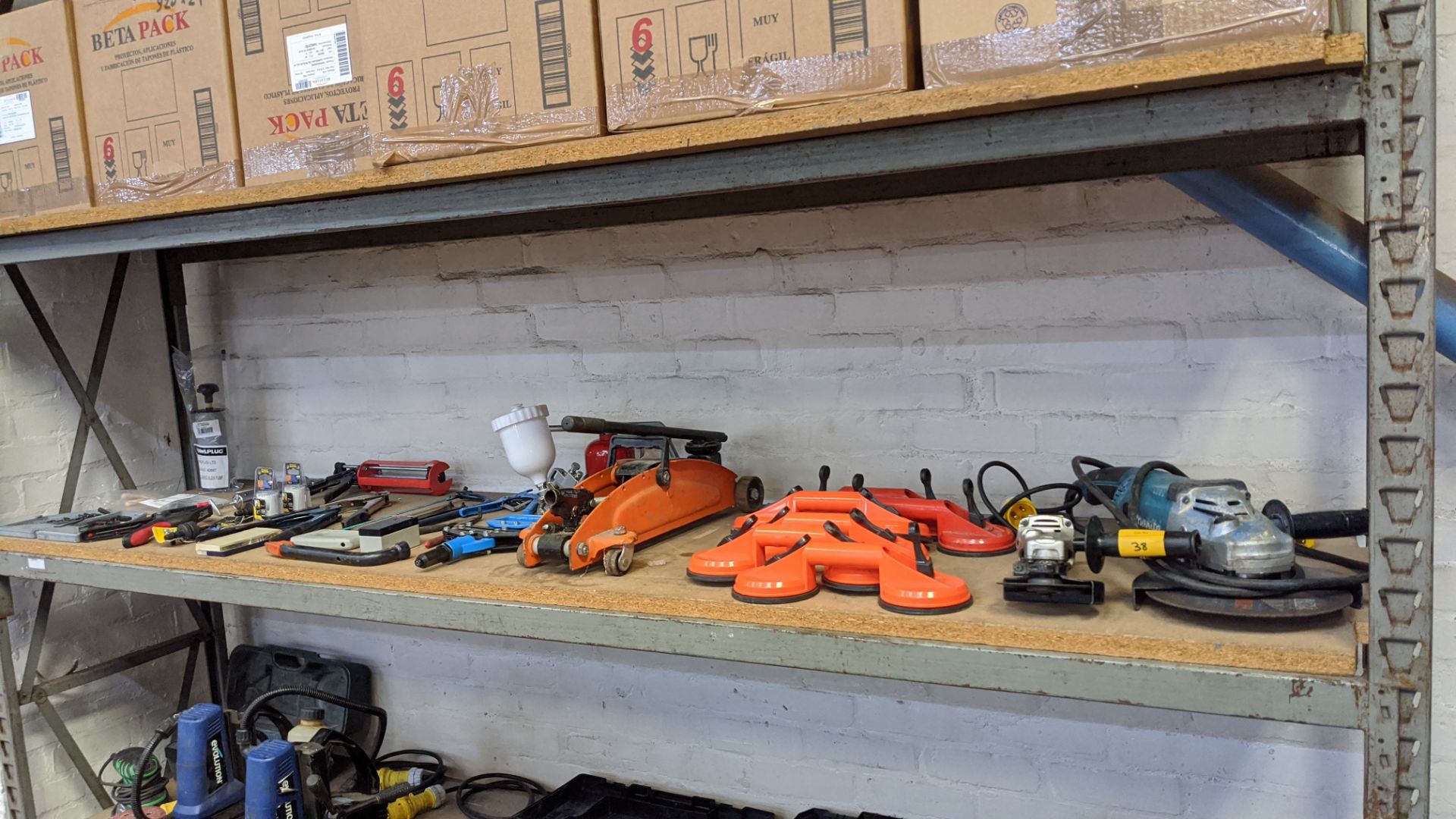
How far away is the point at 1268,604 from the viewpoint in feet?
2.90

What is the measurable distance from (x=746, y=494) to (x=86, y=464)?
57.5 inches

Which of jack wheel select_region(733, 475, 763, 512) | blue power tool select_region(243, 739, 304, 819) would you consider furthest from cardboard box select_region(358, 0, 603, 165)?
blue power tool select_region(243, 739, 304, 819)

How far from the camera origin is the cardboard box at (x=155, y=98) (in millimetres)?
1350

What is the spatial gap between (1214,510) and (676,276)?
0.99m

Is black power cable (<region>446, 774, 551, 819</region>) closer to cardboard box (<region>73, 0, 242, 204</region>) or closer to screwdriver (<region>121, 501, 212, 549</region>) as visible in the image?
screwdriver (<region>121, 501, 212, 549</region>)

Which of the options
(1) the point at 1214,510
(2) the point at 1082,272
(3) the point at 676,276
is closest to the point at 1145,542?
(1) the point at 1214,510

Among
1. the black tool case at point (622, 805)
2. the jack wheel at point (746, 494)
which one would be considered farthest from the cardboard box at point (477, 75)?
the black tool case at point (622, 805)

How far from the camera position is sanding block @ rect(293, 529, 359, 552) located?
1.37 metres

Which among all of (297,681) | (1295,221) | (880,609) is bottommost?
(297,681)

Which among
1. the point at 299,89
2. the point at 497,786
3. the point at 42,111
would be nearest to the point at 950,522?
the point at 299,89

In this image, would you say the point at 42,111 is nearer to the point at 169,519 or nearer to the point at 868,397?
the point at 169,519

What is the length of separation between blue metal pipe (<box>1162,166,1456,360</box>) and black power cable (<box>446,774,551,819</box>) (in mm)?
1585

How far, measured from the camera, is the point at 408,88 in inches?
46.6

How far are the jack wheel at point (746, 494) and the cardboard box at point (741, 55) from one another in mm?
651
